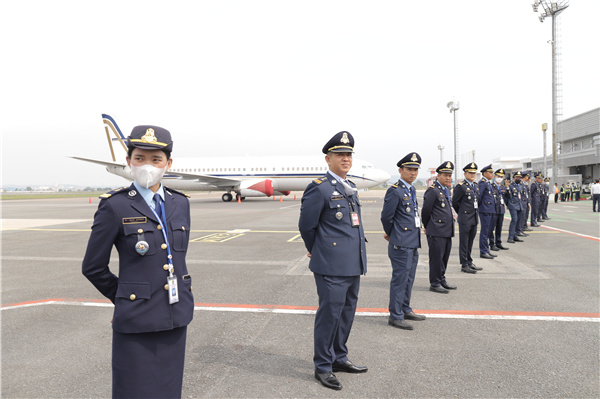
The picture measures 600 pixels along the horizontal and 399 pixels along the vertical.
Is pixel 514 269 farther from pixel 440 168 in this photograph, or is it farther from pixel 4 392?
pixel 4 392

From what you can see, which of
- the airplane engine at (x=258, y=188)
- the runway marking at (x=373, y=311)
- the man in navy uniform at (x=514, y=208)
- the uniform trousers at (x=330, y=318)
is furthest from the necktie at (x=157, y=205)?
the airplane engine at (x=258, y=188)

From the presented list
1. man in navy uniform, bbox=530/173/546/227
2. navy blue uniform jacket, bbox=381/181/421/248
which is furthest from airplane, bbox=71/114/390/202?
navy blue uniform jacket, bbox=381/181/421/248

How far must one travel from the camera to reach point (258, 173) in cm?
2895

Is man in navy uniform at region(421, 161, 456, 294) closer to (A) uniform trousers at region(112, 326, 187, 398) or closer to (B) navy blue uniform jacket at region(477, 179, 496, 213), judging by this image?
(B) navy blue uniform jacket at region(477, 179, 496, 213)

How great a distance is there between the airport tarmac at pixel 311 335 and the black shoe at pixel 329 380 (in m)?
0.07

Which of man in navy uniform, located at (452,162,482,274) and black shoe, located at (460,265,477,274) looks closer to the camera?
black shoe, located at (460,265,477,274)

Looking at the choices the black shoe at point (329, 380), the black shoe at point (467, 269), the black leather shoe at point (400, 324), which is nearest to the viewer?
the black shoe at point (329, 380)

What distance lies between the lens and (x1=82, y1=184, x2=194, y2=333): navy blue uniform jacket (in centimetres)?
198

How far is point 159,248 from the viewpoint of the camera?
2.08 metres

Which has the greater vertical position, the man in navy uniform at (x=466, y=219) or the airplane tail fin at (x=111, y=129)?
the airplane tail fin at (x=111, y=129)

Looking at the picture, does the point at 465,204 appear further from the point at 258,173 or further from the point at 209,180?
the point at 209,180

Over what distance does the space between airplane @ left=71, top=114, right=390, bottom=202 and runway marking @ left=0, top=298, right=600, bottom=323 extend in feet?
73.2

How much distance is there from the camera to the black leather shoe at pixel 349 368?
10.8 feet

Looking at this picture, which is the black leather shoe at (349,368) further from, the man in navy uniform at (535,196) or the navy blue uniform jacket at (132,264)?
the man in navy uniform at (535,196)
